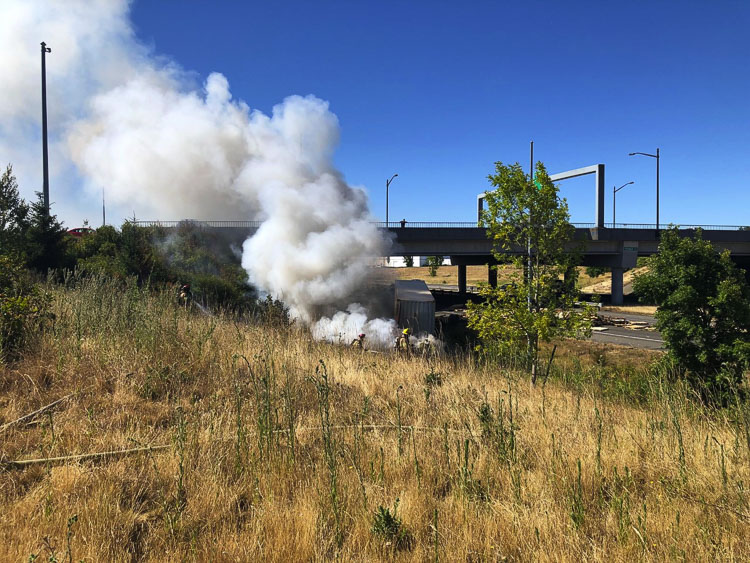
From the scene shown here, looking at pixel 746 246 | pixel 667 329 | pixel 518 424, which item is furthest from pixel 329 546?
pixel 746 246

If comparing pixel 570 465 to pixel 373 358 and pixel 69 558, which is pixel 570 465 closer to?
pixel 69 558

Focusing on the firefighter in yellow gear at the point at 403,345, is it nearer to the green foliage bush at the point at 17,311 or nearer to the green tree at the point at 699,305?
the green foliage bush at the point at 17,311

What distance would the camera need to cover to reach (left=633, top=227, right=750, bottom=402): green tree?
36.8 ft

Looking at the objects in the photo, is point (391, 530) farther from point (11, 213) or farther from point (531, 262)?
point (11, 213)

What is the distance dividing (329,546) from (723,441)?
3263 mm

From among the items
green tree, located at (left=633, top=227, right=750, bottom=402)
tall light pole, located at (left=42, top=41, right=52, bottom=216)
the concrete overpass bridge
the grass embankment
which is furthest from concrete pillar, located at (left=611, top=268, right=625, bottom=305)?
tall light pole, located at (left=42, top=41, right=52, bottom=216)

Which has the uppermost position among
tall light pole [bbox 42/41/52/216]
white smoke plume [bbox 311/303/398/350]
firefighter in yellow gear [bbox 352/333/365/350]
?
tall light pole [bbox 42/41/52/216]

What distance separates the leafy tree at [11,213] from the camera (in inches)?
604

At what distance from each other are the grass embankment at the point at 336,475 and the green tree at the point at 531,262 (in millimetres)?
3688

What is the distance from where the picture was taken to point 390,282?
28031 millimetres

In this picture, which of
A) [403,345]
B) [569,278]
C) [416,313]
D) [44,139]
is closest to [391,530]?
[569,278]

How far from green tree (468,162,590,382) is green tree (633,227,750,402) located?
534 cm

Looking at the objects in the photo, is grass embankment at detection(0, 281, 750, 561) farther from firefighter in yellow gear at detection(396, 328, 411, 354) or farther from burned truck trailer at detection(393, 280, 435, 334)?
burned truck trailer at detection(393, 280, 435, 334)

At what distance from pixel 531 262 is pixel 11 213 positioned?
1784 centimetres
